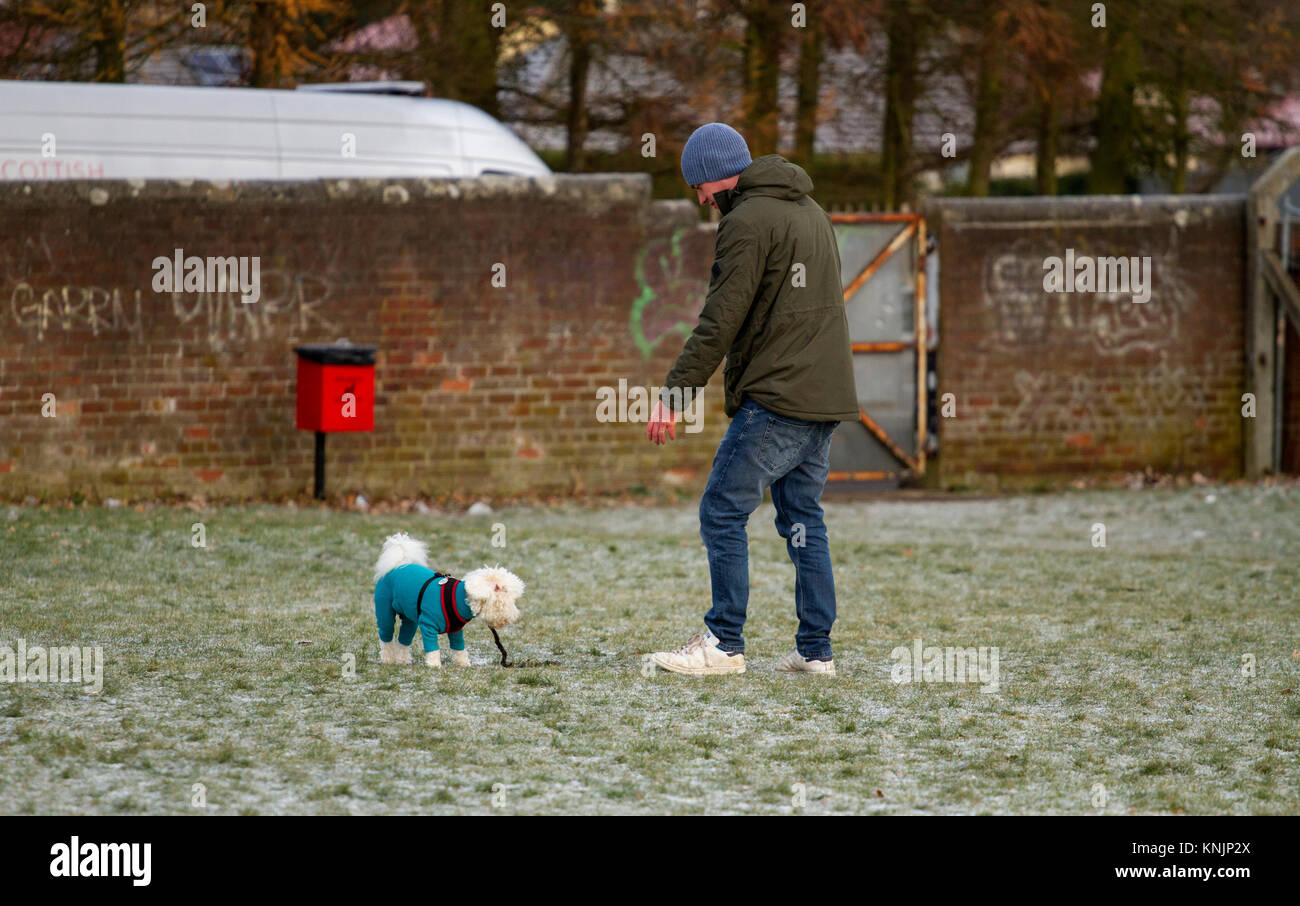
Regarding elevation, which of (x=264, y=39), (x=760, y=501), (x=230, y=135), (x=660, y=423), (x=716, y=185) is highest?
A: (x=264, y=39)

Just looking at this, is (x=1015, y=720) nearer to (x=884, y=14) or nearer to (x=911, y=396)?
(x=911, y=396)

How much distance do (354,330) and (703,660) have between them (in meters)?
6.19

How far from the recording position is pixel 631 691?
512cm

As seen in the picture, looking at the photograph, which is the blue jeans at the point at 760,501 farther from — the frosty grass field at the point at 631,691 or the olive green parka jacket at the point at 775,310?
the frosty grass field at the point at 631,691

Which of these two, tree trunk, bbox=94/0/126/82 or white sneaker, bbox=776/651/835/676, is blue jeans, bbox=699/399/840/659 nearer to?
white sneaker, bbox=776/651/835/676

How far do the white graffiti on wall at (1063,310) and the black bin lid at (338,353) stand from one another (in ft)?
16.0

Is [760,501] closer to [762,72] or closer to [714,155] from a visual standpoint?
[714,155]

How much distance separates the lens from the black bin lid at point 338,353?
33.4ft

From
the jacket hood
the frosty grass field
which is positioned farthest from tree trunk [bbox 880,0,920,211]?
the jacket hood

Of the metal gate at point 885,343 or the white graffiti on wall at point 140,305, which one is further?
the metal gate at point 885,343

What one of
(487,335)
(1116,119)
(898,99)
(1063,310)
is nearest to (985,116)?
(898,99)

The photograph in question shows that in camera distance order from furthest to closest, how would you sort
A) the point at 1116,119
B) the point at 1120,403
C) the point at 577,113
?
1. the point at 1116,119
2. the point at 577,113
3. the point at 1120,403

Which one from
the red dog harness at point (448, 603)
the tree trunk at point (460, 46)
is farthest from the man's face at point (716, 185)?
the tree trunk at point (460, 46)

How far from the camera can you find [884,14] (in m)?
16.3
